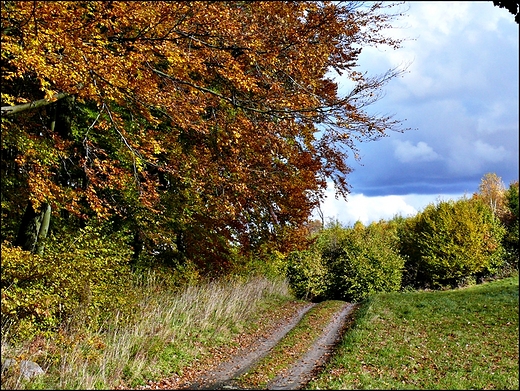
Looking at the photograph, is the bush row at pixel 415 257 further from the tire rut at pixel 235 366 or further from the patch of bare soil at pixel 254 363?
the tire rut at pixel 235 366

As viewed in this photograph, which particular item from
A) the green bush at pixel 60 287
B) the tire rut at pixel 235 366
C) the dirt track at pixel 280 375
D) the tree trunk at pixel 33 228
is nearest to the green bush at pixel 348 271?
the dirt track at pixel 280 375

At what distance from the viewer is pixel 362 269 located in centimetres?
2344

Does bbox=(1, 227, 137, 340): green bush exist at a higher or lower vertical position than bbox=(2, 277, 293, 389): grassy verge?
higher

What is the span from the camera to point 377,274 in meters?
23.2

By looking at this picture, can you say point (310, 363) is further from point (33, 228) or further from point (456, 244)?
point (456, 244)

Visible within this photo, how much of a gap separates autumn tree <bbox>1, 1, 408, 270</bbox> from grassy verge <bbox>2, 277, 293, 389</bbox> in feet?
6.21

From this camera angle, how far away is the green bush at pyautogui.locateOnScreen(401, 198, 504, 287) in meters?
24.8

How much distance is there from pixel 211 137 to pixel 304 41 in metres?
3.62

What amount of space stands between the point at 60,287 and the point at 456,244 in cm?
2238

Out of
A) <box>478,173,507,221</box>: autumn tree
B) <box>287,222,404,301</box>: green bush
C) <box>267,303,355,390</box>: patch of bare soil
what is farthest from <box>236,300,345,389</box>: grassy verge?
<box>478,173,507,221</box>: autumn tree

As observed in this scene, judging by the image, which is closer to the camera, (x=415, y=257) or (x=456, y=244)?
(x=456, y=244)

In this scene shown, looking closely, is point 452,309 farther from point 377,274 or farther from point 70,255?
point 70,255

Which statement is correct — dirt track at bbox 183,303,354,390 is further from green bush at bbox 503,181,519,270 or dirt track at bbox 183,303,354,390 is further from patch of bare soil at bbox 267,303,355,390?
green bush at bbox 503,181,519,270

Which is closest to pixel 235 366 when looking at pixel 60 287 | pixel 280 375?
pixel 280 375
